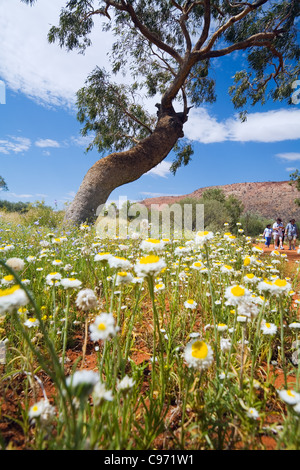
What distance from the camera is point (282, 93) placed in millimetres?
9797

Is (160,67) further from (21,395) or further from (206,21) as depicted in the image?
(21,395)

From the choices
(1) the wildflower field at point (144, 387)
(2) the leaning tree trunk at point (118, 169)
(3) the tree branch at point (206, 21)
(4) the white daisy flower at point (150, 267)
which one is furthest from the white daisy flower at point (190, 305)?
(3) the tree branch at point (206, 21)

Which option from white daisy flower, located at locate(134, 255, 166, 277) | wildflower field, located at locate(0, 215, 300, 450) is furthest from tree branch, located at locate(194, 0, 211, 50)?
white daisy flower, located at locate(134, 255, 166, 277)

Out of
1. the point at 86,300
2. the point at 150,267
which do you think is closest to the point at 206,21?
the point at 150,267

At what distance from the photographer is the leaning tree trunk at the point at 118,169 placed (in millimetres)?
8438

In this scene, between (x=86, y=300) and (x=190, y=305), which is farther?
(x=190, y=305)

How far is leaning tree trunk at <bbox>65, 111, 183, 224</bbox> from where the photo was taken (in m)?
8.44

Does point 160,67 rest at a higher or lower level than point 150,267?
higher

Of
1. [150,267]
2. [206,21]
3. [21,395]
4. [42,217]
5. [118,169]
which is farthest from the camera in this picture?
[42,217]

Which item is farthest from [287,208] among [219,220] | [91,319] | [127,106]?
[91,319]

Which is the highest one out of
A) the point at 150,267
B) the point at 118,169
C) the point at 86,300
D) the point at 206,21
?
the point at 206,21

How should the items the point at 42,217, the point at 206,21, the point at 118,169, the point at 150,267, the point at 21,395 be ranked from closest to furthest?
the point at 150,267 < the point at 21,395 < the point at 206,21 < the point at 118,169 < the point at 42,217

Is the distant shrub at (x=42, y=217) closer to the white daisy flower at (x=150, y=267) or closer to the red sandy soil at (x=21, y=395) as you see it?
the red sandy soil at (x=21, y=395)

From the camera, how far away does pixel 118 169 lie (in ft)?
29.3
